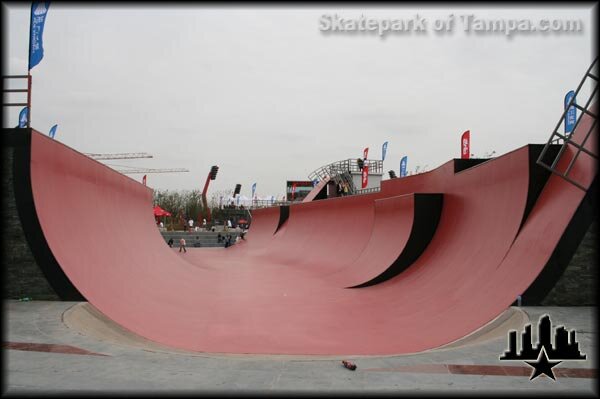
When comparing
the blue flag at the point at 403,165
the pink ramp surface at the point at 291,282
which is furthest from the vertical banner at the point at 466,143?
the blue flag at the point at 403,165

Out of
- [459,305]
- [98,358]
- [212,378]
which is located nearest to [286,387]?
[212,378]

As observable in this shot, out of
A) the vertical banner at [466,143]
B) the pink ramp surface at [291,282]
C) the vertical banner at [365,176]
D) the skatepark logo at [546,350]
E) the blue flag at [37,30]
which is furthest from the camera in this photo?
the vertical banner at [365,176]

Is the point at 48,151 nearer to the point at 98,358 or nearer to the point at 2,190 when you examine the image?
the point at 2,190

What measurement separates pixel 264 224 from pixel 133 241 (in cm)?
2370

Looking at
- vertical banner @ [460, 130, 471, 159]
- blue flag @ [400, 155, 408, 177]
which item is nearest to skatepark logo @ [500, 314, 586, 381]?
vertical banner @ [460, 130, 471, 159]

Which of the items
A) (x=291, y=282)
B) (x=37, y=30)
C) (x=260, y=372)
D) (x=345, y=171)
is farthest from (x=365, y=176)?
(x=260, y=372)

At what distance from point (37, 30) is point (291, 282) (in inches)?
368

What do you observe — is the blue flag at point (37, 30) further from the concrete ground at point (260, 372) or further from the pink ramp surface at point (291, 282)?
the concrete ground at point (260, 372)

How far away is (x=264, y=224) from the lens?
3547 cm

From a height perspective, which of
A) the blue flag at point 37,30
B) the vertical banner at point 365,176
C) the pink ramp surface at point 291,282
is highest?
the blue flag at point 37,30

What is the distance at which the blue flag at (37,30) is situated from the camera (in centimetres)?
785

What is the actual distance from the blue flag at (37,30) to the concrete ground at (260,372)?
509cm

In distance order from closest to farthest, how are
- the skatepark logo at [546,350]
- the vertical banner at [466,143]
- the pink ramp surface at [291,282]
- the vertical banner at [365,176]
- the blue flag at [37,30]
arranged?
1. the skatepark logo at [546,350]
2. the pink ramp surface at [291,282]
3. the blue flag at [37,30]
4. the vertical banner at [466,143]
5. the vertical banner at [365,176]

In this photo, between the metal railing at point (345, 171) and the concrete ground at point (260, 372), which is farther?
the metal railing at point (345, 171)
